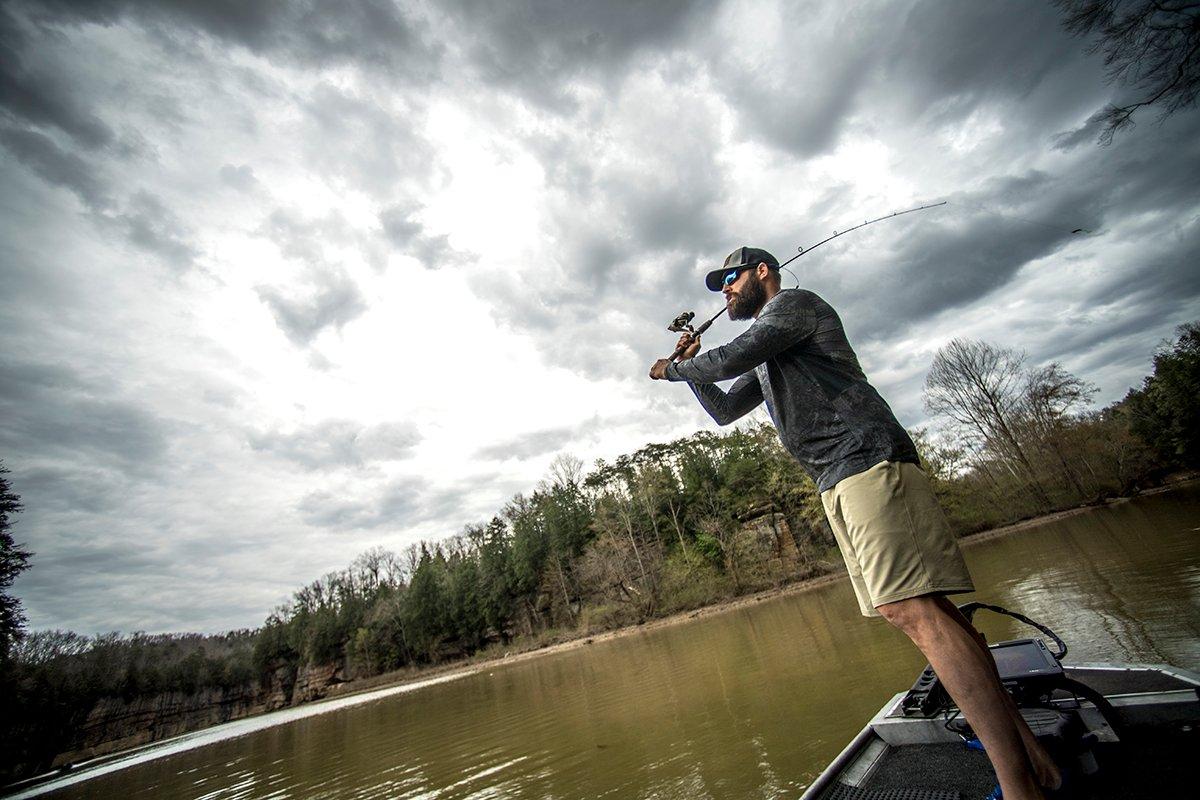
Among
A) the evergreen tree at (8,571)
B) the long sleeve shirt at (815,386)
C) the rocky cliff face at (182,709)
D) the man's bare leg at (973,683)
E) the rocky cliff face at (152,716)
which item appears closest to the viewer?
the man's bare leg at (973,683)

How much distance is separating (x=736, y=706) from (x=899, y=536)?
5.93 metres

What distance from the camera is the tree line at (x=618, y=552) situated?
25.5 m

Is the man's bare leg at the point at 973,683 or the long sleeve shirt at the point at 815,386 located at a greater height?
the long sleeve shirt at the point at 815,386

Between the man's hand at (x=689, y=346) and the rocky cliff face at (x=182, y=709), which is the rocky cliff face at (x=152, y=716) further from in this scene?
the man's hand at (x=689, y=346)

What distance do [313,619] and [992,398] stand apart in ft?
236

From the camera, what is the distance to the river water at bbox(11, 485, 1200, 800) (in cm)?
445

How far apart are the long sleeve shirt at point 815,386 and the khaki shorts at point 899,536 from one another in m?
0.07

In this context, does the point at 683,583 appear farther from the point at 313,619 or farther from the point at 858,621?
the point at 313,619

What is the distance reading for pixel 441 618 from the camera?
50.6 m

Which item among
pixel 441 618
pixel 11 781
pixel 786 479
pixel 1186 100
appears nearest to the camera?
pixel 1186 100

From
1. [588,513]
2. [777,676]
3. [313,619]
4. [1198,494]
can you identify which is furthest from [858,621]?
[313,619]

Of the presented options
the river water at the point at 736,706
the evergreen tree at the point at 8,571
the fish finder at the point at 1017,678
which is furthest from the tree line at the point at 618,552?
the fish finder at the point at 1017,678

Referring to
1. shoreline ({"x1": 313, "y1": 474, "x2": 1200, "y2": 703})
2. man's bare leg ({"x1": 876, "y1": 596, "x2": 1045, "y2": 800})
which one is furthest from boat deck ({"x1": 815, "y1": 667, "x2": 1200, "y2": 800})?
shoreline ({"x1": 313, "y1": 474, "x2": 1200, "y2": 703})

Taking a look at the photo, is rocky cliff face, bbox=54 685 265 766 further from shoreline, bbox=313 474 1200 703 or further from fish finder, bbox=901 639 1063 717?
fish finder, bbox=901 639 1063 717
